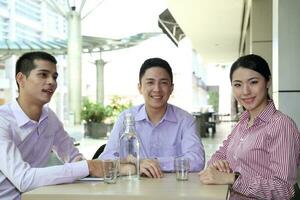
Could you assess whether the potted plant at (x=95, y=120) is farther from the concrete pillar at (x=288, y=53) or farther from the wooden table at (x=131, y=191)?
the wooden table at (x=131, y=191)

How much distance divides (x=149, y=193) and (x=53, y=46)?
19232 mm

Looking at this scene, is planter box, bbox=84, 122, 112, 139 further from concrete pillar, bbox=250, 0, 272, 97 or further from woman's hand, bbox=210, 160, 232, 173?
woman's hand, bbox=210, 160, 232, 173

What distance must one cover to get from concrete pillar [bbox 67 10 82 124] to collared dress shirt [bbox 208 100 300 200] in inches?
598

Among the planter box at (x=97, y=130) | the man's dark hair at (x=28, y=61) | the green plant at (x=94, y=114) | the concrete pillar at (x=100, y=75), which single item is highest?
the concrete pillar at (x=100, y=75)

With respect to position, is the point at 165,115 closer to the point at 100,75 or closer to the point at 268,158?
the point at 268,158

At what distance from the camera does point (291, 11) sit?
10.1 ft

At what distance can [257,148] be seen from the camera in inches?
74.7

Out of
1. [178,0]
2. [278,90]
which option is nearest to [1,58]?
[178,0]

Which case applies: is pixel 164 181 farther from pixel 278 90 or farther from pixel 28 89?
pixel 278 90

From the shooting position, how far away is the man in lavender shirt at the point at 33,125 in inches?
69.4

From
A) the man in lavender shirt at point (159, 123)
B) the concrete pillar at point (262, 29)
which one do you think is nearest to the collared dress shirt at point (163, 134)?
the man in lavender shirt at point (159, 123)

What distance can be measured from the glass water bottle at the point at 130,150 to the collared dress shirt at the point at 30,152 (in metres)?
0.22

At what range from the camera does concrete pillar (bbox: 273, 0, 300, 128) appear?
3.07 meters

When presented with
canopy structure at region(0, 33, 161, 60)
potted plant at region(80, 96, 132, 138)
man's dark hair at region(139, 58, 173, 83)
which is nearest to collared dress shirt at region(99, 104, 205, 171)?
man's dark hair at region(139, 58, 173, 83)
